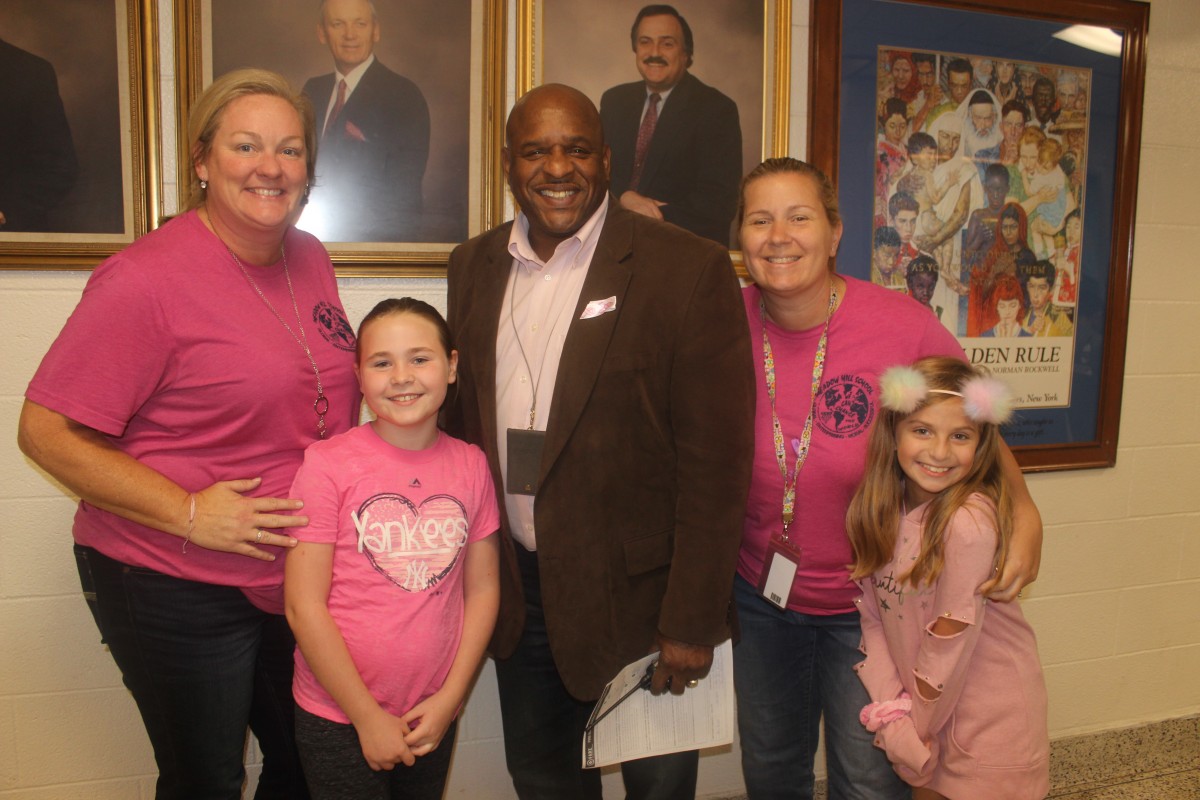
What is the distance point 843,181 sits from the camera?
227cm

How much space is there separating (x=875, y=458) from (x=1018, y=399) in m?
1.23

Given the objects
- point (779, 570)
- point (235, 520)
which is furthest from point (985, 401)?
point (235, 520)

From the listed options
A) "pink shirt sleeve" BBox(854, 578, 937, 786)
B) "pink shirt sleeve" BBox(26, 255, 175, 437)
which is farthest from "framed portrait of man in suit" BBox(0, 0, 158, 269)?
"pink shirt sleeve" BBox(854, 578, 937, 786)

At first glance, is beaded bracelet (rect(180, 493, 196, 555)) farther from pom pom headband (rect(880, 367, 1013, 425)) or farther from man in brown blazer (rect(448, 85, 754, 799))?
pom pom headband (rect(880, 367, 1013, 425))

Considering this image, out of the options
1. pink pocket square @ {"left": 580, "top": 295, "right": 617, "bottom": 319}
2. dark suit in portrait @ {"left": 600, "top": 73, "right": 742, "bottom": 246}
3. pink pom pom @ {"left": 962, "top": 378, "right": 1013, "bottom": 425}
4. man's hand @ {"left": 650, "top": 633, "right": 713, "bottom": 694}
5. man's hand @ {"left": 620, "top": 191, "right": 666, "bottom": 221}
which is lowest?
man's hand @ {"left": 650, "top": 633, "right": 713, "bottom": 694}

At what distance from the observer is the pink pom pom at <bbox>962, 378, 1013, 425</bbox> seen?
146 centimetres

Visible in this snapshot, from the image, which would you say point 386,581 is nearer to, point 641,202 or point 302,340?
point 302,340

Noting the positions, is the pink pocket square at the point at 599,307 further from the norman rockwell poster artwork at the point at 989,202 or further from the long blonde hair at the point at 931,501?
the norman rockwell poster artwork at the point at 989,202

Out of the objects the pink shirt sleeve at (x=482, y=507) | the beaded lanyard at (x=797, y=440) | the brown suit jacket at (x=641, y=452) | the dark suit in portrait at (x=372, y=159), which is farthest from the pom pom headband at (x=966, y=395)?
the dark suit in portrait at (x=372, y=159)

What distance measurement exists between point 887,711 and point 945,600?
244 mm

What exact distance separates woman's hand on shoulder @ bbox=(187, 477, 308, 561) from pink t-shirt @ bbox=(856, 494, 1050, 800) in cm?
110

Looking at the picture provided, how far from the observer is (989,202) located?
2.38 m

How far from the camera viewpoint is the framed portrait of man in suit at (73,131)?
1762mm

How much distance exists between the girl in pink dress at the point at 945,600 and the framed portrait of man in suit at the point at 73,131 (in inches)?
69.1
